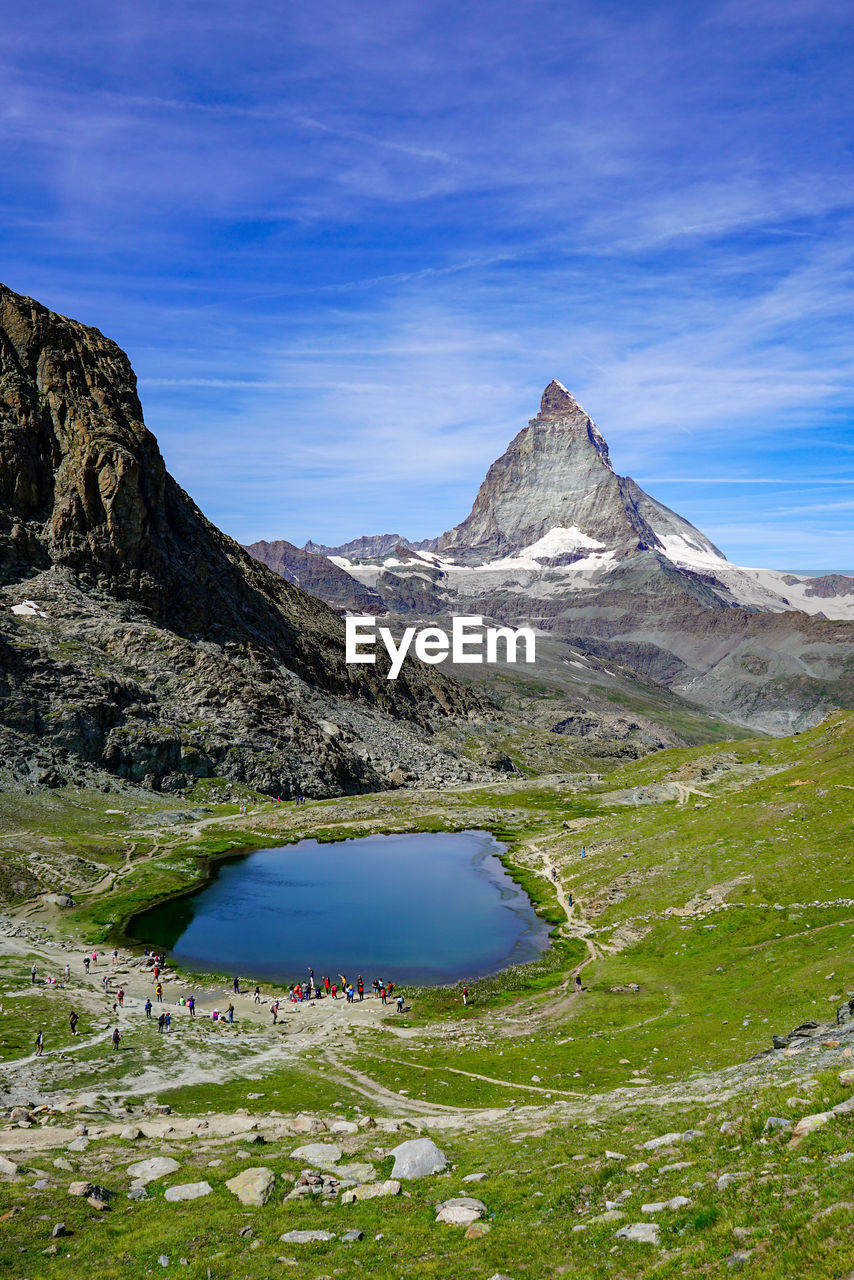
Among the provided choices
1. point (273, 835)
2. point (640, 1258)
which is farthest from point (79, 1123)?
point (273, 835)

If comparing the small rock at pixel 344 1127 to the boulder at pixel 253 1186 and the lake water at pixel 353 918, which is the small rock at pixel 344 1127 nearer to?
the boulder at pixel 253 1186

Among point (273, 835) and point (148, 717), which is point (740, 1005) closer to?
point (273, 835)

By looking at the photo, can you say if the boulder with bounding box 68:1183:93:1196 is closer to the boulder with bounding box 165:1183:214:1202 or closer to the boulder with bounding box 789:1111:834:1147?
the boulder with bounding box 165:1183:214:1202

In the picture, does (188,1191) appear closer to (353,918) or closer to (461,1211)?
(461,1211)

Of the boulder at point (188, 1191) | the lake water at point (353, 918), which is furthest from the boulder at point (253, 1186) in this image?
the lake water at point (353, 918)

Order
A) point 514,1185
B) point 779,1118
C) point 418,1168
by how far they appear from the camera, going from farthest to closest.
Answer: point 418,1168
point 514,1185
point 779,1118

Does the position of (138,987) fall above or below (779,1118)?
below
